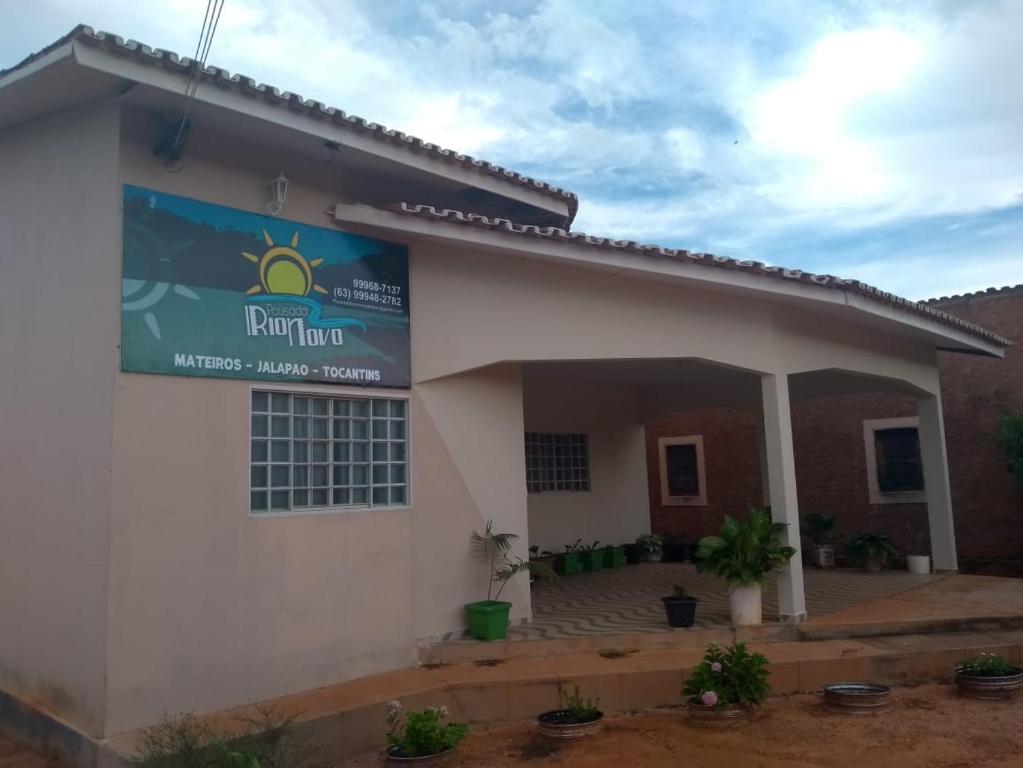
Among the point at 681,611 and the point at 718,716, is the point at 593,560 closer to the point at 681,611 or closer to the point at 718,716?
the point at 681,611

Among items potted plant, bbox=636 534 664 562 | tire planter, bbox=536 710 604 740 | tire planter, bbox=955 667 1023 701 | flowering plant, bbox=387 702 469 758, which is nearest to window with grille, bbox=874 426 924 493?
potted plant, bbox=636 534 664 562

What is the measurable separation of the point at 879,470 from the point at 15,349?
47.9 feet

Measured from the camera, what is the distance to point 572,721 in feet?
21.5

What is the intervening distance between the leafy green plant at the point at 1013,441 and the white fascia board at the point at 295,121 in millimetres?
9760

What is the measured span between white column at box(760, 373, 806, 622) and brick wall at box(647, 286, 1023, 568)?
7.87 m

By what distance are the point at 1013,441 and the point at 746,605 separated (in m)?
8.23

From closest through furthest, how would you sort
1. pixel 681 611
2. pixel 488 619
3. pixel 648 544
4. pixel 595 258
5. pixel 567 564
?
pixel 488 619, pixel 595 258, pixel 681 611, pixel 567 564, pixel 648 544

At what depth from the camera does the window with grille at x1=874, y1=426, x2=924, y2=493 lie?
16141 mm

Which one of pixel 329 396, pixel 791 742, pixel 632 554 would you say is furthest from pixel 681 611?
pixel 632 554

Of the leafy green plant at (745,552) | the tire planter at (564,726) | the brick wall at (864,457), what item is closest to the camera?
the tire planter at (564,726)

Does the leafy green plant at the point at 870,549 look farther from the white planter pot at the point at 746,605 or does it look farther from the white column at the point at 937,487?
the white planter pot at the point at 746,605

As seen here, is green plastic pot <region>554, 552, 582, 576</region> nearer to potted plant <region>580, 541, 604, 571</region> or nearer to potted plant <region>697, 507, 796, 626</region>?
potted plant <region>580, 541, 604, 571</region>

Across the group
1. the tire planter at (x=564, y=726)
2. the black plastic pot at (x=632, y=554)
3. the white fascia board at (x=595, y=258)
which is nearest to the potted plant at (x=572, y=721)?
the tire planter at (x=564, y=726)

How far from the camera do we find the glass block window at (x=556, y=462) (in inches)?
514
